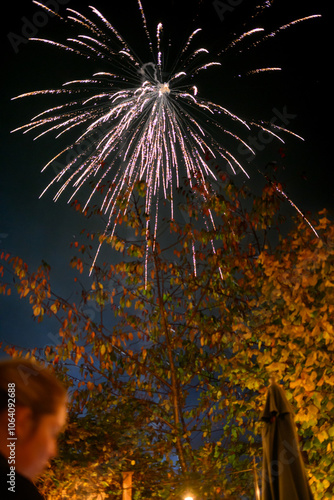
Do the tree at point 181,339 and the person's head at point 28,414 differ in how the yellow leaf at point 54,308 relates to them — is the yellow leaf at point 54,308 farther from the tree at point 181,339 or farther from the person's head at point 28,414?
the person's head at point 28,414

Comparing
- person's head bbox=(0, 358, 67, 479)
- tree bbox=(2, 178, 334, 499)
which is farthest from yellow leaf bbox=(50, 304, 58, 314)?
person's head bbox=(0, 358, 67, 479)

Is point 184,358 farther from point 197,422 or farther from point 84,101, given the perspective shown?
point 84,101

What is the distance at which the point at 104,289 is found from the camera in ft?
21.9

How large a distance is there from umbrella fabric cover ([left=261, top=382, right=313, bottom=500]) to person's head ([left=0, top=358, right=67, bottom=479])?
279 centimetres

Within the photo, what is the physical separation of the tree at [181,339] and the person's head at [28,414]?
14.9ft

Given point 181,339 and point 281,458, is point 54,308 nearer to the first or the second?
point 181,339

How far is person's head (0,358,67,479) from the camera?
1516 millimetres

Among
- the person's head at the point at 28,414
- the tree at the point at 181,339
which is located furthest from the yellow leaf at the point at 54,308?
the person's head at the point at 28,414

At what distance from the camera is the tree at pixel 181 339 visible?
20.8 feet

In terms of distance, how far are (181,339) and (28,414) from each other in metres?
5.59

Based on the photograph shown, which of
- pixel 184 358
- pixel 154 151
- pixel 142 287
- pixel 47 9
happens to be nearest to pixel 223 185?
pixel 154 151

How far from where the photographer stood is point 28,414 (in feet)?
5.16

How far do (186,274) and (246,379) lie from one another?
1.92 metres

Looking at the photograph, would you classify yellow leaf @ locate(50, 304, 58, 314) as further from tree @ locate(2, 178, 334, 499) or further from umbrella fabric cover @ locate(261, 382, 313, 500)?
umbrella fabric cover @ locate(261, 382, 313, 500)
